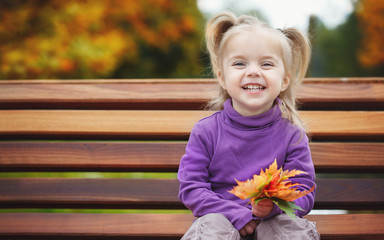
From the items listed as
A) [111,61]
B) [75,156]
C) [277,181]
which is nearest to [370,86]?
[277,181]

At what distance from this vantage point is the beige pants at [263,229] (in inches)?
66.4

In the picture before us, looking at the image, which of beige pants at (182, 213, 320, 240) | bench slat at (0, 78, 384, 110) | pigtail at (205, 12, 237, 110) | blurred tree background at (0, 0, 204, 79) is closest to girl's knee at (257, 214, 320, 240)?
beige pants at (182, 213, 320, 240)

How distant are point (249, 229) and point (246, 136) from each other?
42 centimetres

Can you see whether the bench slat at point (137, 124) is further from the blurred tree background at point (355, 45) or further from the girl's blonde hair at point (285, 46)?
the blurred tree background at point (355, 45)

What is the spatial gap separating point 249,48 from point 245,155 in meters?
0.50

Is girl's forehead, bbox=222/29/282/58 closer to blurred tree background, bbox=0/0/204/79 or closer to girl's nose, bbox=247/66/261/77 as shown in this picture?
girl's nose, bbox=247/66/261/77

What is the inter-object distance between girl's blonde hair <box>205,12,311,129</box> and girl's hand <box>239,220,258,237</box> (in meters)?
0.53

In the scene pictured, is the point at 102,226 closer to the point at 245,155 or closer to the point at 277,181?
the point at 245,155

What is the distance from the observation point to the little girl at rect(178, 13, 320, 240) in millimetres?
1855

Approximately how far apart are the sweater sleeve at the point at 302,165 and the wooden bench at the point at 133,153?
0.42m

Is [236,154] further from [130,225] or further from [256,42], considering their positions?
[130,225]

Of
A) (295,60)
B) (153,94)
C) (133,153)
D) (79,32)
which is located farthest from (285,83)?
(79,32)

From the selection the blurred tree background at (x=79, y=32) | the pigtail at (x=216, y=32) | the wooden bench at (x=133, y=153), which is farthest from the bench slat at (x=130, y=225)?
the blurred tree background at (x=79, y=32)

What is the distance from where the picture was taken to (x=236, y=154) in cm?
196
